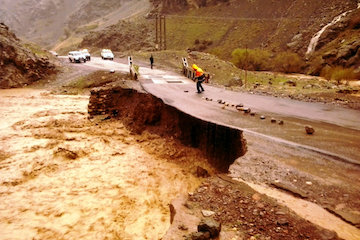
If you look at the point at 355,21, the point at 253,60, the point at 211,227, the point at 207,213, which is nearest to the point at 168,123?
the point at 207,213

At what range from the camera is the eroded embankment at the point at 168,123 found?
9.09 metres

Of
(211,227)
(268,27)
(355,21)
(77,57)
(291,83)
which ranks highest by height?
(268,27)

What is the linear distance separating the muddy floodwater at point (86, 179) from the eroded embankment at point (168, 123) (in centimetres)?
48

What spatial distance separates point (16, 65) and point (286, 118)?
74.9ft

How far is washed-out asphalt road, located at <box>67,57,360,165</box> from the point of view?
807 cm

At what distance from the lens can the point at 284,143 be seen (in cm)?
822

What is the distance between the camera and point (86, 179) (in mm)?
9234

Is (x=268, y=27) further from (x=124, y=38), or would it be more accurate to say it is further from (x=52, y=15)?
(x=52, y=15)

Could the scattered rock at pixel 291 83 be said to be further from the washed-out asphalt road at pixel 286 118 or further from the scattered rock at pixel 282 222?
the scattered rock at pixel 282 222

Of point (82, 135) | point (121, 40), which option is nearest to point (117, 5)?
point (121, 40)

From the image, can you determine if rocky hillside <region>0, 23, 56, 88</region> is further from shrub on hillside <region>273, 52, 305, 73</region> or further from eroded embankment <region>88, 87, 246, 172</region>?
shrub on hillside <region>273, 52, 305, 73</region>

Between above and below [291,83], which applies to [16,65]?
above

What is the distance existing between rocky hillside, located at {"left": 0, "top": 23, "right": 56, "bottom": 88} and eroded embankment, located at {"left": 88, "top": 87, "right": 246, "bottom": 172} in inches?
492

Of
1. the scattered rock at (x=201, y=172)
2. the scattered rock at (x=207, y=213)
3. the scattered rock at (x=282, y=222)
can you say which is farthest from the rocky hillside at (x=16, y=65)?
the scattered rock at (x=282, y=222)
